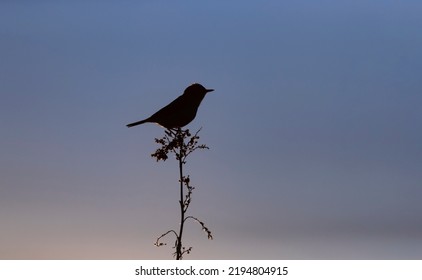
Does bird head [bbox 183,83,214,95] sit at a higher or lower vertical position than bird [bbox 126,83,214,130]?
higher

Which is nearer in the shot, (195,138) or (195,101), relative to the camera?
(195,138)

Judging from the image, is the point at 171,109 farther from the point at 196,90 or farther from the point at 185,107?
the point at 196,90

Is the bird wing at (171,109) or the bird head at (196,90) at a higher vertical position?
the bird head at (196,90)

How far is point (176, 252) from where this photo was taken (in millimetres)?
2822

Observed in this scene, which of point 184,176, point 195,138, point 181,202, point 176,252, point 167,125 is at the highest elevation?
point 167,125

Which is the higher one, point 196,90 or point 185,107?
point 196,90

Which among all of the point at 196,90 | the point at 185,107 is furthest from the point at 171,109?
the point at 196,90

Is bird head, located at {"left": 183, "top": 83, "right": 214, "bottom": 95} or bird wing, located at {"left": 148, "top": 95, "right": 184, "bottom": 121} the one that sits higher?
bird head, located at {"left": 183, "top": 83, "right": 214, "bottom": 95}

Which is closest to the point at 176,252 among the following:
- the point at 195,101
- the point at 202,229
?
the point at 202,229

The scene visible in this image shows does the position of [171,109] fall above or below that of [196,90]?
below
